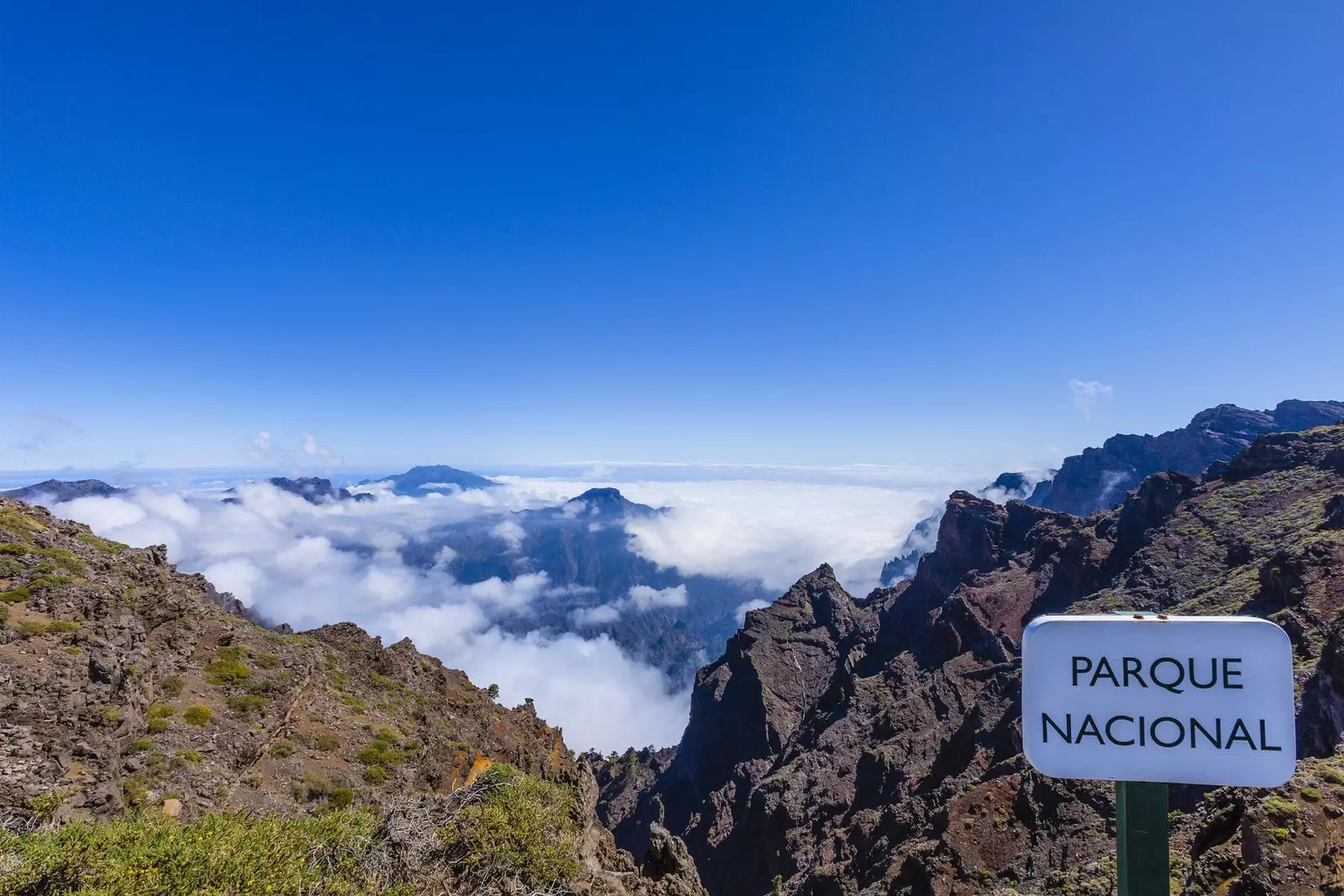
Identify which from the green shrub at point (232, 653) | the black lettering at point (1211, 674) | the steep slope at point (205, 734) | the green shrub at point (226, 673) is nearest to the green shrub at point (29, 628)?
the steep slope at point (205, 734)

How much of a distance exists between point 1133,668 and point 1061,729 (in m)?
0.59

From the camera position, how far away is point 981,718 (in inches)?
1873

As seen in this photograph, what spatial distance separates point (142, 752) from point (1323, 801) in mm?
33551

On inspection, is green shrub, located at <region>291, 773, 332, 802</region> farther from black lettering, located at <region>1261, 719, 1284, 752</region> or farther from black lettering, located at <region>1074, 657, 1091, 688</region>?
black lettering, located at <region>1261, 719, 1284, 752</region>

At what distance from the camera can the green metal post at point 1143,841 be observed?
3.32 m

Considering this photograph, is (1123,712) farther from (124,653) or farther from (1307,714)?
(1307,714)

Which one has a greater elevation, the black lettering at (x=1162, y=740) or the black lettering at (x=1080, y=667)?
the black lettering at (x=1080, y=667)

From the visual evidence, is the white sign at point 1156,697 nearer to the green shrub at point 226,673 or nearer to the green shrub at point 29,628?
the green shrub at point 29,628

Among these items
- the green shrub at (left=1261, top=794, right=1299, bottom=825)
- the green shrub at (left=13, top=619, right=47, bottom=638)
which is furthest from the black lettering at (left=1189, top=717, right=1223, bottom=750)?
the green shrub at (left=13, top=619, right=47, bottom=638)

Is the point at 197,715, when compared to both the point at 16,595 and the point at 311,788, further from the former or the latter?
the point at 16,595

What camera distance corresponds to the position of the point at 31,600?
58.3 ft

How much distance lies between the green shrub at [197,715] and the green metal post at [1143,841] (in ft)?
83.9

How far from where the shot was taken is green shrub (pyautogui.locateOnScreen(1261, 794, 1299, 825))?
51.8 ft

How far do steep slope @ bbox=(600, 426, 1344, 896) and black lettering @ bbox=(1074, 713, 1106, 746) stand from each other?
18709 millimetres
